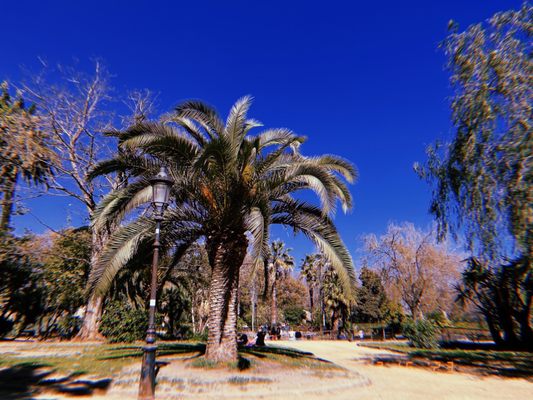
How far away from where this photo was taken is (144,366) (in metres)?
6.62

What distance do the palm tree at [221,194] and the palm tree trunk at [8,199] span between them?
23.1 feet

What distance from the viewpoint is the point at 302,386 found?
26.9ft

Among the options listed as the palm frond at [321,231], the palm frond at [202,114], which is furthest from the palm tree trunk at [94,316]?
the palm frond at [321,231]

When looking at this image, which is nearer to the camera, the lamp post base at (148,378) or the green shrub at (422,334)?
the lamp post base at (148,378)

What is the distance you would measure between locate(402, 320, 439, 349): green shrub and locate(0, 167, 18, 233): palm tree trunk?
908 inches

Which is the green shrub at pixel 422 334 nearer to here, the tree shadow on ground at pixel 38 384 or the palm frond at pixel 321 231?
the palm frond at pixel 321 231

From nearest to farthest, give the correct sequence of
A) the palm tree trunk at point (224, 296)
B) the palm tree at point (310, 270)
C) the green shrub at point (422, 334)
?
1. the palm tree trunk at point (224, 296)
2. the green shrub at point (422, 334)
3. the palm tree at point (310, 270)

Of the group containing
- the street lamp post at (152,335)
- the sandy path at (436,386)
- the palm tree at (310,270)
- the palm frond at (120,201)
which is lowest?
the sandy path at (436,386)

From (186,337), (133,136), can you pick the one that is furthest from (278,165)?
(186,337)

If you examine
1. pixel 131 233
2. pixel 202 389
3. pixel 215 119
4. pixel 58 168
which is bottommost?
pixel 202 389

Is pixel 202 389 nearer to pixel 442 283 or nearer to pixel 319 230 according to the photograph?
pixel 319 230

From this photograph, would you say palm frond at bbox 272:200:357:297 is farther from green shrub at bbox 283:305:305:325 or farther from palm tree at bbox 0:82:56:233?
green shrub at bbox 283:305:305:325

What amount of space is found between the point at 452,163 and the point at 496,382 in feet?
23.2

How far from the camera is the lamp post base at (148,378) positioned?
6.45 metres
